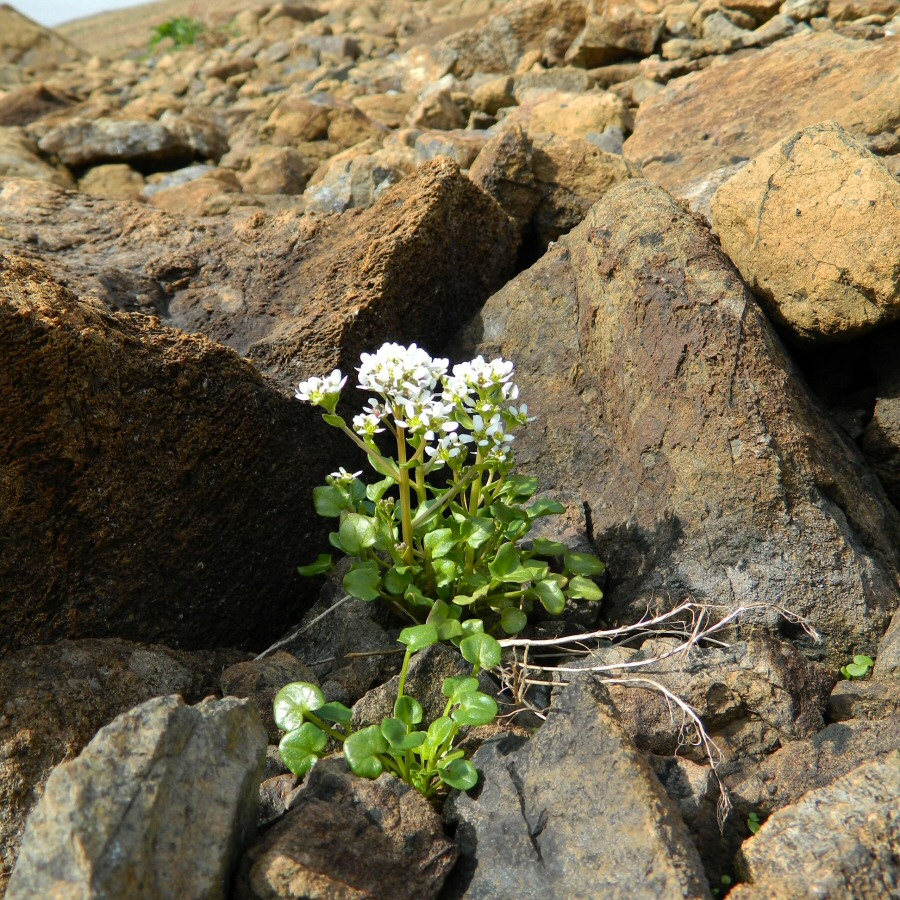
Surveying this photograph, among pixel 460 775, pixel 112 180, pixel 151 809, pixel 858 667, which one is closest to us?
pixel 151 809

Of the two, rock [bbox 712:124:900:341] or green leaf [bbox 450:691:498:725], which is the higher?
rock [bbox 712:124:900:341]

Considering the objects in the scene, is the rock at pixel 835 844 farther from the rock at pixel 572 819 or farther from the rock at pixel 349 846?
the rock at pixel 349 846

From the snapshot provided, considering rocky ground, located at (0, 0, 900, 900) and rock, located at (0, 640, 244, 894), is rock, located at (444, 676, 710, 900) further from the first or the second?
rock, located at (0, 640, 244, 894)

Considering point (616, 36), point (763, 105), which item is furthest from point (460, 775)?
point (616, 36)

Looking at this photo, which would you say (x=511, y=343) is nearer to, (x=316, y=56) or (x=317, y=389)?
(x=317, y=389)

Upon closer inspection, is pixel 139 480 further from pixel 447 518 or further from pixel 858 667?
pixel 858 667

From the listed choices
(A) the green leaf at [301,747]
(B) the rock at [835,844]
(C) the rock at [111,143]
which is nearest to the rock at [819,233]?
(B) the rock at [835,844]

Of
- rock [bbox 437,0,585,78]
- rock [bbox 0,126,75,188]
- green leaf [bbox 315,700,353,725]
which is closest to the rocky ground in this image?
green leaf [bbox 315,700,353,725]

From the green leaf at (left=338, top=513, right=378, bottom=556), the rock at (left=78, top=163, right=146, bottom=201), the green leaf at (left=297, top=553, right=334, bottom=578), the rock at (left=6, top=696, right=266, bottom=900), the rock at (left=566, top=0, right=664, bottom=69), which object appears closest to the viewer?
the rock at (left=6, top=696, right=266, bottom=900)
